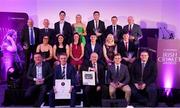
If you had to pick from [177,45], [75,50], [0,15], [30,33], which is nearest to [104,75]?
[75,50]

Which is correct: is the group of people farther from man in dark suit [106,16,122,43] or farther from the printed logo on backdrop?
the printed logo on backdrop

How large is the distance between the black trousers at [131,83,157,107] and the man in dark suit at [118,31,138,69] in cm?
89

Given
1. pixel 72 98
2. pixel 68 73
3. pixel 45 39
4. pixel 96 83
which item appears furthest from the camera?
pixel 45 39

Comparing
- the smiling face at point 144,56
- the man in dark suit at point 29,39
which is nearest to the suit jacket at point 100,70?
the smiling face at point 144,56

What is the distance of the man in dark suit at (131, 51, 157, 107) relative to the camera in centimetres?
812

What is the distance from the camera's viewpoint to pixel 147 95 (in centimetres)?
821

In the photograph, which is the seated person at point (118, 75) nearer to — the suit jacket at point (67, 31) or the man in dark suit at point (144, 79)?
the man in dark suit at point (144, 79)

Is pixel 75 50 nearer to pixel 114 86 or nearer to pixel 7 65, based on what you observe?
pixel 114 86

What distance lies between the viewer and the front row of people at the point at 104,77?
812cm

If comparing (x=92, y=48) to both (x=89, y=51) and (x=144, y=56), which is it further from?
(x=144, y=56)

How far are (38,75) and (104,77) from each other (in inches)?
58.8

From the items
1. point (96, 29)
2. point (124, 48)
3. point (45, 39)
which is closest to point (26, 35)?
point (45, 39)

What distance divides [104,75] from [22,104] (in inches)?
77.3

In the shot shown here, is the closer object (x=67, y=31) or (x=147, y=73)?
(x=147, y=73)
